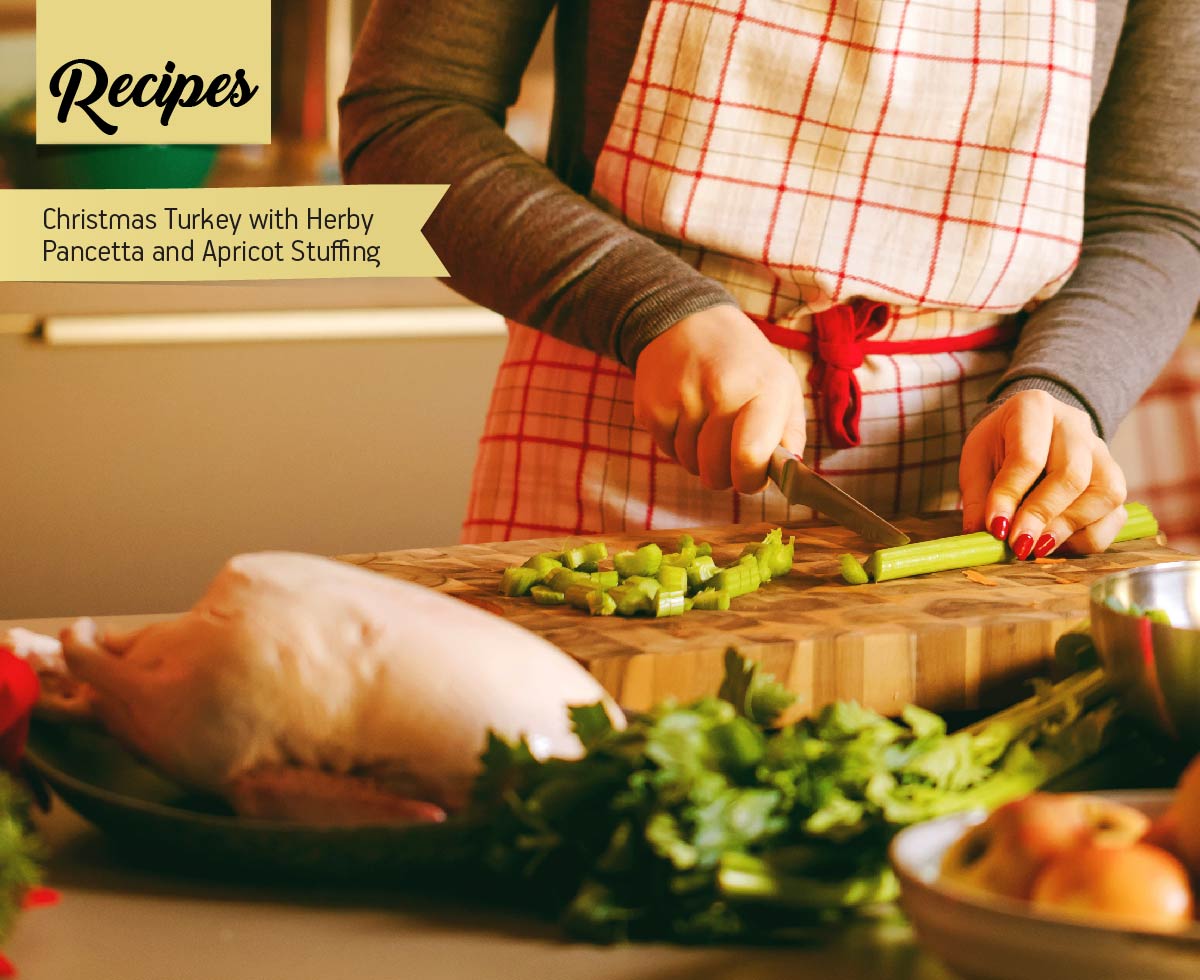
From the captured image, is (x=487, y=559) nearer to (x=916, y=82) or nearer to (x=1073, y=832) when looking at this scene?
(x=916, y=82)

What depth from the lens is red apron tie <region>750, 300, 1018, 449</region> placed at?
1.20 meters

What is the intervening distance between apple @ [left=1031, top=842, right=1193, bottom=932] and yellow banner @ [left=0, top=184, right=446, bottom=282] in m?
0.81

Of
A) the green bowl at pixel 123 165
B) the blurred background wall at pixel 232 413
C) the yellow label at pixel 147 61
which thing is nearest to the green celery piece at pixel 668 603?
the yellow label at pixel 147 61

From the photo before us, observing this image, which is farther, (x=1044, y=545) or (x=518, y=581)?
(x=1044, y=545)

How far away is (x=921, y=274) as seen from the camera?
1185 mm

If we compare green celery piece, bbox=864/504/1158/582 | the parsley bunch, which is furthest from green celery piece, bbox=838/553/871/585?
the parsley bunch

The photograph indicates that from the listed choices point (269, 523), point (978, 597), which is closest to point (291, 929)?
point (978, 597)

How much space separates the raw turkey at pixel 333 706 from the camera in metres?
0.56

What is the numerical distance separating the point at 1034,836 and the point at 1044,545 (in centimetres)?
60

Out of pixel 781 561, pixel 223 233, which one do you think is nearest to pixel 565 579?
pixel 781 561

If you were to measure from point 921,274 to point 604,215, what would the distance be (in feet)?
0.87

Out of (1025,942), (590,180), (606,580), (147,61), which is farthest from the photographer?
(147,61)

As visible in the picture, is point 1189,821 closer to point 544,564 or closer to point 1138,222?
point 544,564

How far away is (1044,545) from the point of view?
1.03m
